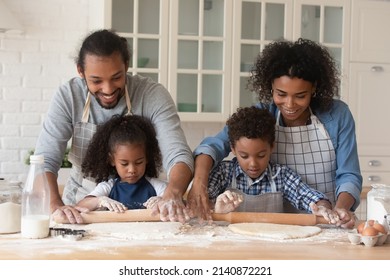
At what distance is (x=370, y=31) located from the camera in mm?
3539

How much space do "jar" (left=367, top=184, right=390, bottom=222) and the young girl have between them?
0.64m

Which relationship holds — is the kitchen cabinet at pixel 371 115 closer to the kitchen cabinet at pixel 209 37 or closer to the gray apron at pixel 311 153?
the kitchen cabinet at pixel 209 37

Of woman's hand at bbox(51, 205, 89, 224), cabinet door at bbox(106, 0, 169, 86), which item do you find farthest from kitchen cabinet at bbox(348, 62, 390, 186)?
woman's hand at bbox(51, 205, 89, 224)

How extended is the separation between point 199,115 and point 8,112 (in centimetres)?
112

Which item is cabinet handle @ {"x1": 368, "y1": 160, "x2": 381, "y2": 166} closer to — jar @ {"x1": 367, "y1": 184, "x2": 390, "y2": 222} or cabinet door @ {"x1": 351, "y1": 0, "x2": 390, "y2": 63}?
cabinet door @ {"x1": 351, "y1": 0, "x2": 390, "y2": 63}

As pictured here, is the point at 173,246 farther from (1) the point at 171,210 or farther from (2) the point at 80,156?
(2) the point at 80,156

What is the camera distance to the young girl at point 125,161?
5.76 feet

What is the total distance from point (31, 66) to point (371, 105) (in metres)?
2.10

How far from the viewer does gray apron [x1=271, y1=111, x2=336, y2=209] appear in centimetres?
182

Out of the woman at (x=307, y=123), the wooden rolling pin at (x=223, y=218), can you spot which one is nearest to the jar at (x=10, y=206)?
the wooden rolling pin at (x=223, y=218)

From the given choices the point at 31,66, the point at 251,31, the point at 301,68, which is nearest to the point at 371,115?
the point at 251,31

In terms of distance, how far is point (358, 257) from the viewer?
1234 mm

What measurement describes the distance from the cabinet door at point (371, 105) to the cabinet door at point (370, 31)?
0.19 feet

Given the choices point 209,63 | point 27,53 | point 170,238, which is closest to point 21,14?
point 27,53
